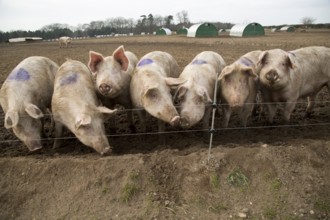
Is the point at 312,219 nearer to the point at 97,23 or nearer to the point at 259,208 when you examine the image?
the point at 259,208

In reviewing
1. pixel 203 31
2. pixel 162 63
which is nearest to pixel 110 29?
pixel 203 31

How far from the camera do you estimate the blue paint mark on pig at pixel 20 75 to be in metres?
6.70

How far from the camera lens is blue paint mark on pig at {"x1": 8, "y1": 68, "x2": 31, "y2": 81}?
6.70 metres

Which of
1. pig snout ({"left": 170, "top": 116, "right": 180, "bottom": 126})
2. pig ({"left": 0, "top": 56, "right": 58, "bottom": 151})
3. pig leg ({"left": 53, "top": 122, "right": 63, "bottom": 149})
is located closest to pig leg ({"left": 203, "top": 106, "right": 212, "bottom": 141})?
pig snout ({"left": 170, "top": 116, "right": 180, "bottom": 126})

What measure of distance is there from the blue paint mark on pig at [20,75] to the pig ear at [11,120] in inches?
48.7

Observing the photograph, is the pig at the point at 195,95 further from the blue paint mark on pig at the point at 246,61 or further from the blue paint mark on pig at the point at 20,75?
the blue paint mark on pig at the point at 20,75

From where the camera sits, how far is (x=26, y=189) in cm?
505

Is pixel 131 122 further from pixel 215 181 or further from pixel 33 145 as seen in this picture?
pixel 215 181

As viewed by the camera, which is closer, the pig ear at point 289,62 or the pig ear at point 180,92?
the pig ear at point 180,92

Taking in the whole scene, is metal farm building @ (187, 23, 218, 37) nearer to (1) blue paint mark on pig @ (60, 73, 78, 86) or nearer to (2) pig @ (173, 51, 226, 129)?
(2) pig @ (173, 51, 226, 129)

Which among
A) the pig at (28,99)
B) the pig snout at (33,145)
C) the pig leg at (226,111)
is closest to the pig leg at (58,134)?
the pig at (28,99)

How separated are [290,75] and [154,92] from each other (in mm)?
3042

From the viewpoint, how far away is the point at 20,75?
682 cm

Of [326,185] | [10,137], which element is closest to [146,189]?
[326,185]
